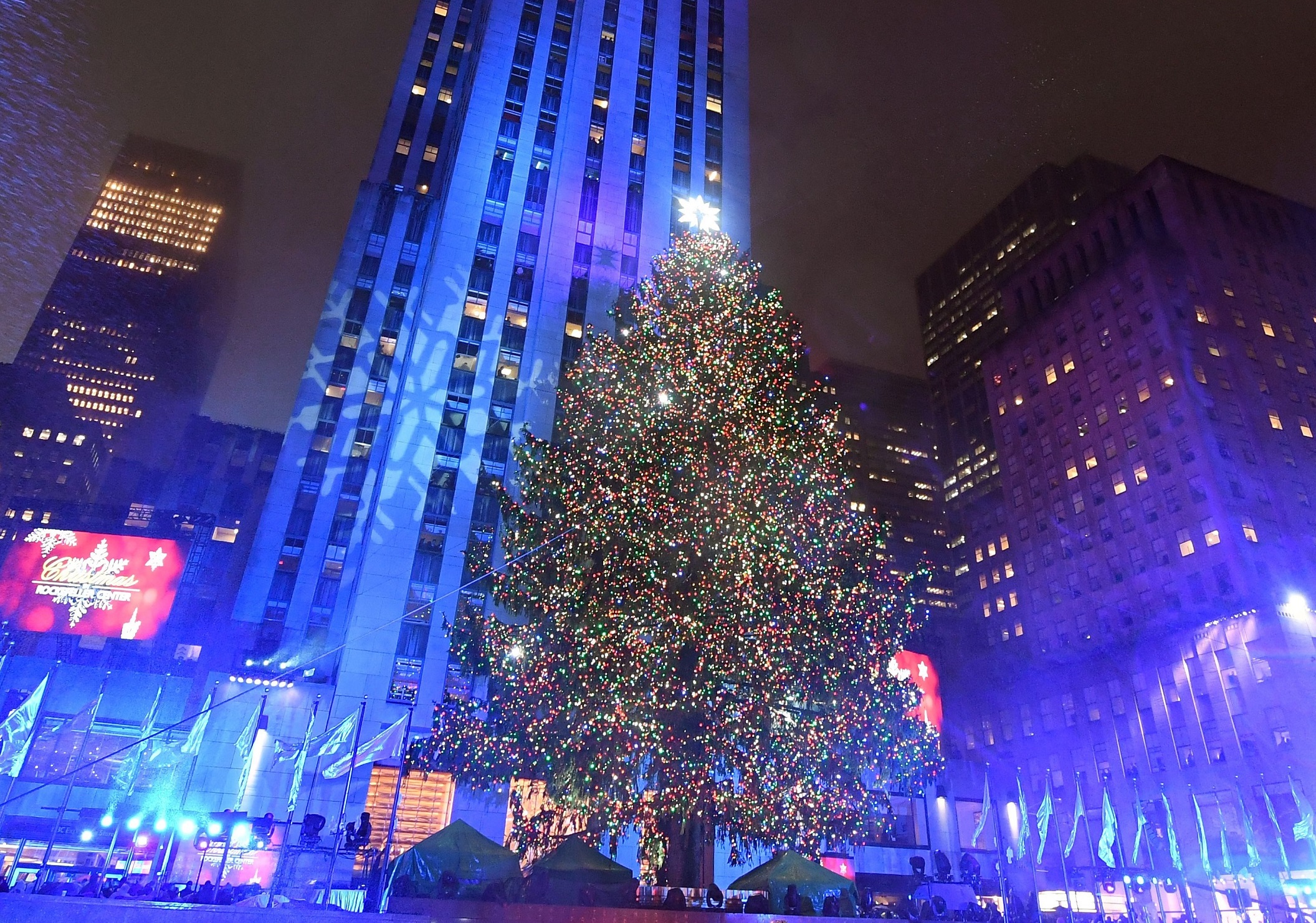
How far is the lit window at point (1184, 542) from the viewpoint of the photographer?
54031 mm

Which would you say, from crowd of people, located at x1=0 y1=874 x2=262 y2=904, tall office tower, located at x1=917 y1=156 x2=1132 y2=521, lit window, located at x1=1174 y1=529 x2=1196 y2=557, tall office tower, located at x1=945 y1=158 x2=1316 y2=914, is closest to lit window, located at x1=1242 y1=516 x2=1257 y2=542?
tall office tower, located at x1=945 y1=158 x2=1316 y2=914

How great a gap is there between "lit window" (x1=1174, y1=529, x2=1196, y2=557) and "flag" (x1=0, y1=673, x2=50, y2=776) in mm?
64828

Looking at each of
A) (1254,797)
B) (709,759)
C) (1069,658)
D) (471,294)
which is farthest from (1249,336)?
(709,759)

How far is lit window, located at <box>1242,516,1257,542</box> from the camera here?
51062mm

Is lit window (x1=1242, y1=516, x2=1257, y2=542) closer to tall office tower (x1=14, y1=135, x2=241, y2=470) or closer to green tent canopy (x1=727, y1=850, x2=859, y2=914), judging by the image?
green tent canopy (x1=727, y1=850, x2=859, y2=914)

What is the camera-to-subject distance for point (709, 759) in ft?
54.1

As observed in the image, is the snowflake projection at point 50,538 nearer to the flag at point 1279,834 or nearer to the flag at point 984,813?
the flag at point 984,813

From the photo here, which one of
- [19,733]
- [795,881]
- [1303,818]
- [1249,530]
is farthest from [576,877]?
[1249,530]

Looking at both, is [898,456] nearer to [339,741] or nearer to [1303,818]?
[1303,818]

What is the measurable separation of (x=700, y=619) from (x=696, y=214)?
26.6 m

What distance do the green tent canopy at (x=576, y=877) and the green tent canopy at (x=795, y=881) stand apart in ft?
11.0

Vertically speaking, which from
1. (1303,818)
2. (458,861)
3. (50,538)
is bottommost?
(458,861)

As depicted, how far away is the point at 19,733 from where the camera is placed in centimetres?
1611

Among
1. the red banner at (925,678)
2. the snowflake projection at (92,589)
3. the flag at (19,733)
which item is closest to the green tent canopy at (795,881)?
the flag at (19,733)
